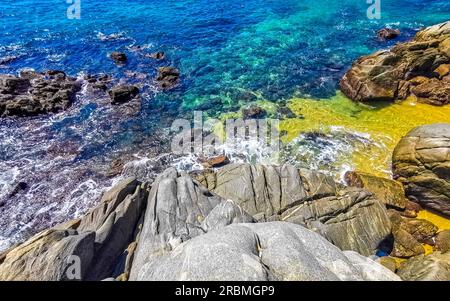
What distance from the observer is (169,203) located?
16250 millimetres

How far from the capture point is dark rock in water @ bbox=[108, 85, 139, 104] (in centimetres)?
3328

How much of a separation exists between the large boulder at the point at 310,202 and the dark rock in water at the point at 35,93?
21.6 metres

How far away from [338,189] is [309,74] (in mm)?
21150

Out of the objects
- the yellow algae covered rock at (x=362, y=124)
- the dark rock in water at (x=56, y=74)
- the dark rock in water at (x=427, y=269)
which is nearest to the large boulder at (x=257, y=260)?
the dark rock in water at (x=427, y=269)

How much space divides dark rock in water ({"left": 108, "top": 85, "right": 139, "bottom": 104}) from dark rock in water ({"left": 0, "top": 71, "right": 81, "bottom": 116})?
15.6ft

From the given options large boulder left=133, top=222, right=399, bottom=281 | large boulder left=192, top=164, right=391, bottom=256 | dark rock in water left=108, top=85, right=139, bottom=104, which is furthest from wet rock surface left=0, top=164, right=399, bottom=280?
dark rock in water left=108, top=85, right=139, bottom=104

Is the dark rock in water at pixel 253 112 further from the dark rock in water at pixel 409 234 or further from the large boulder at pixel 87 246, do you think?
the large boulder at pixel 87 246

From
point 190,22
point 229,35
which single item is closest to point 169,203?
point 229,35

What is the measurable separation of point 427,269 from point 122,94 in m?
30.8

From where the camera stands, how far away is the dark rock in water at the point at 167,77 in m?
36.1

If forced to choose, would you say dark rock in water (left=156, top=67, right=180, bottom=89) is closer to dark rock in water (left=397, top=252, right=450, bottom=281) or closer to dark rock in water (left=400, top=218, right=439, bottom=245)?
dark rock in water (left=400, top=218, right=439, bottom=245)

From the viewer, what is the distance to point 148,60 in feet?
135

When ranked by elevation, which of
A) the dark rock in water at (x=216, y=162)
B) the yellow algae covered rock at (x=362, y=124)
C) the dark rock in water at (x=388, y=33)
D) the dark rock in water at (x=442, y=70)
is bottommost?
the dark rock in water at (x=216, y=162)
